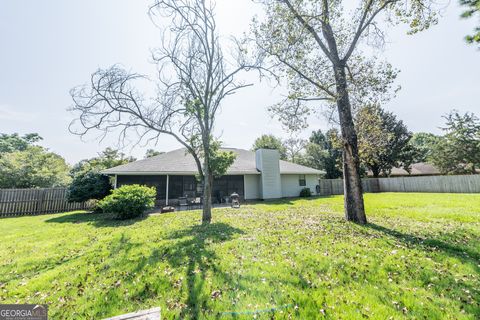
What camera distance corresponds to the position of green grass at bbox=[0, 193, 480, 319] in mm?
2848

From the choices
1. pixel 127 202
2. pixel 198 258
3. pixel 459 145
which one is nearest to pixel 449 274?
pixel 198 258

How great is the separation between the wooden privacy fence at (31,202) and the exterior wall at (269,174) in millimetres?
14748

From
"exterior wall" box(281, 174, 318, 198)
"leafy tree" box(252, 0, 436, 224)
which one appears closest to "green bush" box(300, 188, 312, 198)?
"exterior wall" box(281, 174, 318, 198)

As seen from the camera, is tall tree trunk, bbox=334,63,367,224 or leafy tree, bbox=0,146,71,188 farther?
leafy tree, bbox=0,146,71,188

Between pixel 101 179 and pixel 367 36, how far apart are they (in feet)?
55.8

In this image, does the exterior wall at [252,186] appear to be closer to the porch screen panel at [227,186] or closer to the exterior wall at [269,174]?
the porch screen panel at [227,186]

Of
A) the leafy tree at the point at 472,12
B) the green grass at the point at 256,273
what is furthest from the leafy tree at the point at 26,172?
the leafy tree at the point at 472,12

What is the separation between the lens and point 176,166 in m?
16.5

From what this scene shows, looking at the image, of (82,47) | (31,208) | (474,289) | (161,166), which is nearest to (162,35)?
(82,47)

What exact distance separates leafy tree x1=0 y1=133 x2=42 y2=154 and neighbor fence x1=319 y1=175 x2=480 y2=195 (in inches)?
1742

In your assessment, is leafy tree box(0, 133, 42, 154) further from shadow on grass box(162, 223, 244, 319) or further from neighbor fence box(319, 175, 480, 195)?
neighbor fence box(319, 175, 480, 195)

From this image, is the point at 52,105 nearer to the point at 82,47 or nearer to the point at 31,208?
the point at 82,47

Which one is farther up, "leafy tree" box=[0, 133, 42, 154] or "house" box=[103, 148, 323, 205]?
"leafy tree" box=[0, 133, 42, 154]

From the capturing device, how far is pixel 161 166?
15914 mm
